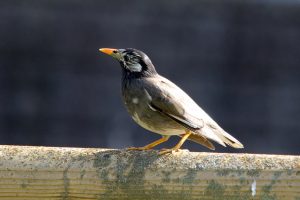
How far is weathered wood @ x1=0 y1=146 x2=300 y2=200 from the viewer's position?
3.39m

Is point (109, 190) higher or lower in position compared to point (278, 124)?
lower

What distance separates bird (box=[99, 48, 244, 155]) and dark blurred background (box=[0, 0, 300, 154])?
2960 mm

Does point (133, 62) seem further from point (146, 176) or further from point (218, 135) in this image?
point (146, 176)

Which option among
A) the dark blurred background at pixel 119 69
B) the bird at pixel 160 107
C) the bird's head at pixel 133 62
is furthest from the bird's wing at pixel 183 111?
the dark blurred background at pixel 119 69

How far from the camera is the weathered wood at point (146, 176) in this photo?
3.39m

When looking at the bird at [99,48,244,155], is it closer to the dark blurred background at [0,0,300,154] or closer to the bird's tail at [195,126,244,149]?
the bird's tail at [195,126,244,149]

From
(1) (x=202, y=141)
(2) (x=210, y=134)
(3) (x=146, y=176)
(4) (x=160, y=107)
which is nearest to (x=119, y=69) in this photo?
(4) (x=160, y=107)

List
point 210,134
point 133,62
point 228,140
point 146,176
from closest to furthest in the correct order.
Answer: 1. point 146,176
2. point 210,134
3. point 228,140
4. point 133,62

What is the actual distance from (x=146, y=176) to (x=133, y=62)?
1.77 m

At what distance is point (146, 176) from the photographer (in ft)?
11.4

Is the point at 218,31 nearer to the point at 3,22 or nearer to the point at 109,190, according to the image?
the point at 3,22

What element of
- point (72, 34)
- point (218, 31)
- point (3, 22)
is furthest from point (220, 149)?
point (3, 22)

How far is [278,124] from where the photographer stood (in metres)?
8.41

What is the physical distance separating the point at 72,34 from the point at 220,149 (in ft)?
5.22
